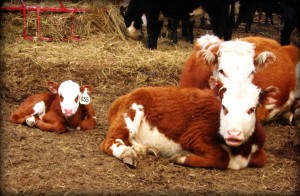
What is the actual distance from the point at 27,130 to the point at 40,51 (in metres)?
4.12

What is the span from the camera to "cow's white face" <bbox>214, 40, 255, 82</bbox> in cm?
559

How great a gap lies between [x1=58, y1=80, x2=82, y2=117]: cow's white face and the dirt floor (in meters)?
0.26

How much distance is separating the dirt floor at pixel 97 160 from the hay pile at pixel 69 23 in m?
2.43

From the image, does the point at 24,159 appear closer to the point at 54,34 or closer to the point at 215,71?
the point at 215,71

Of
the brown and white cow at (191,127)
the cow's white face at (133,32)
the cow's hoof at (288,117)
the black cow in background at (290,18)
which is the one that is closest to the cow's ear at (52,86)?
the brown and white cow at (191,127)

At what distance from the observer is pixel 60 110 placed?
19.1ft

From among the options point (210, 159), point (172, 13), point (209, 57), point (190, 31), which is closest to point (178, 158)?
point (210, 159)

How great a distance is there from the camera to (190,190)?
432 cm

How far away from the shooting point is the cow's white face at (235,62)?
559 cm

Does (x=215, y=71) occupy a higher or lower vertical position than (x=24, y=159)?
higher

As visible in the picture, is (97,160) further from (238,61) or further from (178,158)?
(238,61)

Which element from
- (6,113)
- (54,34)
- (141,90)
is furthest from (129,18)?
(141,90)

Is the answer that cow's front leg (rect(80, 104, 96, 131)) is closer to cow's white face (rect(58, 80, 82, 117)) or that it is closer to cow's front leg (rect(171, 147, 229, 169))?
cow's white face (rect(58, 80, 82, 117))

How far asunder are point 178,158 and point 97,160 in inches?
29.1
